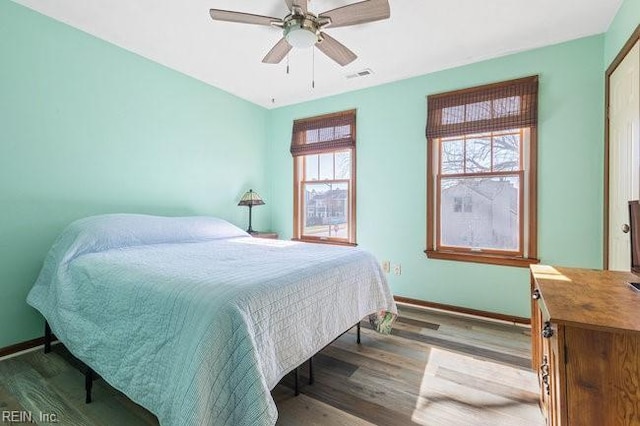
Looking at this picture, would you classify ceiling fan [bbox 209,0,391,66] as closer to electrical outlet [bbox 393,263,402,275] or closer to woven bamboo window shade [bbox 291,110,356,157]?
woven bamboo window shade [bbox 291,110,356,157]

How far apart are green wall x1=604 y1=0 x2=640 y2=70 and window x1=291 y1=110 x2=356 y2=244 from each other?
2.38 m

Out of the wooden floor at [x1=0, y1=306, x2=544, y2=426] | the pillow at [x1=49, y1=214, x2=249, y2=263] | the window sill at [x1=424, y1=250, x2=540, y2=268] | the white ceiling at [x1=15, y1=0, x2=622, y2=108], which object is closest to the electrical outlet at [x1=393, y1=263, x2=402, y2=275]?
the window sill at [x1=424, y1=250, x2=540, y2=268]

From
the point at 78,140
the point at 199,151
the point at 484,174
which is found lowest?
the point at 484,174

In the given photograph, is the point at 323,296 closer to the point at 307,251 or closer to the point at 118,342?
the point at 307,251

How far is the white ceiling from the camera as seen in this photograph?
7.39ft

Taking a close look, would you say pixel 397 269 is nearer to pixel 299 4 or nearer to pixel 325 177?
pixel 325 177

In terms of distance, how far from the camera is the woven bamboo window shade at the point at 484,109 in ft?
9.13

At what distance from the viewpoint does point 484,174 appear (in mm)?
3055

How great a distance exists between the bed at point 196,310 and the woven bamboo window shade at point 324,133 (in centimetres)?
189

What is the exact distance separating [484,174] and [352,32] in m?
1.90

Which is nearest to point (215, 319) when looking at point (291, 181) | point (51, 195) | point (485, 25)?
point (51, 195)

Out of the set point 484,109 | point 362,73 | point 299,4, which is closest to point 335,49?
point 299,4

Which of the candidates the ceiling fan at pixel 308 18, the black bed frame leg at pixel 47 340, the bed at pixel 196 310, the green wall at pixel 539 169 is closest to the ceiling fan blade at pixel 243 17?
the ceiling fan at pixel 308 18

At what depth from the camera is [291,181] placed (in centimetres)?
443
